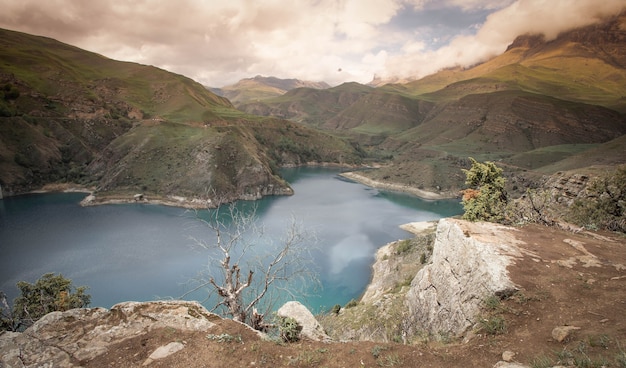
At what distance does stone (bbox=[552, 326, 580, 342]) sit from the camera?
9.31m

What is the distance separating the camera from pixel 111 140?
4936 inches

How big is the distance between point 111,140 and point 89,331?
139m

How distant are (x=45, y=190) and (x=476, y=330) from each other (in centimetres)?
12542

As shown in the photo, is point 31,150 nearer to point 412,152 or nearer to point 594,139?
point 412,152

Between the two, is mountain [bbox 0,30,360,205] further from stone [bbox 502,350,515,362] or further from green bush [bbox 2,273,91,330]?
stone [bbox 502,350,515,362]

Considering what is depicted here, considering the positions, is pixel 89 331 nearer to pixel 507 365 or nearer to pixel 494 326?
pixel 507 365

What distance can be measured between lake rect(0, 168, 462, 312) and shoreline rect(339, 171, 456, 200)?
5.51 metres

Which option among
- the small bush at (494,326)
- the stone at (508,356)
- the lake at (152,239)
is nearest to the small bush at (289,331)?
the stone at (508,356)

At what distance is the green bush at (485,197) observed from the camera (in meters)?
33.4

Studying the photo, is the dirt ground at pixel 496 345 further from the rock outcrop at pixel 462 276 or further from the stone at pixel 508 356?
the rock outcrop at pixel 462 276

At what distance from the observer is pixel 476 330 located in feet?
36.7

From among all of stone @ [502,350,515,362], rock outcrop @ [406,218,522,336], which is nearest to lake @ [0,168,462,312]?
rock outcrop @ [406,218,522,336]

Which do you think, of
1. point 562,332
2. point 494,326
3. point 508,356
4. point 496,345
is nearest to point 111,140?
point 494,326

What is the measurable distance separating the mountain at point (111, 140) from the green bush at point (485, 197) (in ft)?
243
